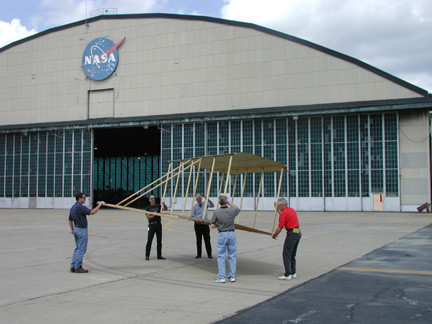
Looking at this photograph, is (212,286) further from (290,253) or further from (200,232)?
(200,232)

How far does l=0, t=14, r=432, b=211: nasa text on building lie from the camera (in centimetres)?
4075

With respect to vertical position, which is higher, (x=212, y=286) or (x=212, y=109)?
(x=212, y=109)

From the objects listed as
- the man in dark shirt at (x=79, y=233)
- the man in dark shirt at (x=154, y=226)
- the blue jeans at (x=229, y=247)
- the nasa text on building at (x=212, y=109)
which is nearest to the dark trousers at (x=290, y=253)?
the blue jeans at (x=229, y=247)

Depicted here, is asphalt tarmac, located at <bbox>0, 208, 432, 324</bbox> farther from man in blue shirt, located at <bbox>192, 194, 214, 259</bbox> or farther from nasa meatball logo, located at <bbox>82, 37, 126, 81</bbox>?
nasa meatball logo, located at <bbox>82, 37, 126, 81</bbox>

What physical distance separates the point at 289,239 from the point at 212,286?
6.90 feet

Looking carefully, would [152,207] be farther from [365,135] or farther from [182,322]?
[365,135]

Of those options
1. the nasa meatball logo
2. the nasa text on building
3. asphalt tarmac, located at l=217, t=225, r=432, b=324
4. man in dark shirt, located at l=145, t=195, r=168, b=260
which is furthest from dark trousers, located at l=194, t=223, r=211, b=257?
the nasa meatball logo

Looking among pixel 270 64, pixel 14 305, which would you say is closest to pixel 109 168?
pixel 270 64

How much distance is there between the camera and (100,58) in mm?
51188

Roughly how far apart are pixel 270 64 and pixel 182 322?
40119mm

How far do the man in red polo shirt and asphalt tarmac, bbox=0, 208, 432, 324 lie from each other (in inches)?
9.6

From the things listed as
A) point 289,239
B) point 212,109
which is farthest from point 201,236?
point 212,109

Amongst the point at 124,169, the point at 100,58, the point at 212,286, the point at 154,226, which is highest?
the point at 100,58

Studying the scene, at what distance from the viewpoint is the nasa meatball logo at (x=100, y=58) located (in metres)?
50.6
